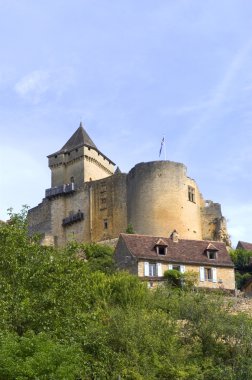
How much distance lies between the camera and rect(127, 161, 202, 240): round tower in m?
67.3

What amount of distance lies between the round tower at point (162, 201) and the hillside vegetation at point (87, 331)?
33419 millimetres

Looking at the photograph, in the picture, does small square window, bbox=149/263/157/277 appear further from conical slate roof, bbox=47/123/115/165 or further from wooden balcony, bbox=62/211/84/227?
conical slate roof, bbox=47/123/115/165

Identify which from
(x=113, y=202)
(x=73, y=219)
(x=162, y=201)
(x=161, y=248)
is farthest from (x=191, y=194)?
(x=161, y=248)

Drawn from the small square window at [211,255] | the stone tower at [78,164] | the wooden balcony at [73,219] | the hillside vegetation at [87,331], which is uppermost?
the stone tower at [78,164]

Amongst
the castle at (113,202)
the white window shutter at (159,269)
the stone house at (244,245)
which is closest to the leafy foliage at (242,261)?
the stone house at (244,245)

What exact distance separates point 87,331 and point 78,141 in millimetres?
54528

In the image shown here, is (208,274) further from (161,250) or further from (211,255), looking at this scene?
(161,250)

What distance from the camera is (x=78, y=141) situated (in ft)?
269

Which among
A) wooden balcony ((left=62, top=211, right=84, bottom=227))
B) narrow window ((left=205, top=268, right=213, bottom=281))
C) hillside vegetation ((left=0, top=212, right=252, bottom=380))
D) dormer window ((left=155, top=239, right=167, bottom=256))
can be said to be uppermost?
wooden balcony ((left=62, top=211, right=84, bottom=227))

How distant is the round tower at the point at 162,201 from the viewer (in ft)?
221

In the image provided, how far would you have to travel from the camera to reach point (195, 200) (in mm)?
70938

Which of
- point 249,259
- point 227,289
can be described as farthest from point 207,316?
point 249,259

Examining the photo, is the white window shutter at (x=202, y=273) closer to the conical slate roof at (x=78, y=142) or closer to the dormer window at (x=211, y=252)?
the dormer window at (x=211, y=252)

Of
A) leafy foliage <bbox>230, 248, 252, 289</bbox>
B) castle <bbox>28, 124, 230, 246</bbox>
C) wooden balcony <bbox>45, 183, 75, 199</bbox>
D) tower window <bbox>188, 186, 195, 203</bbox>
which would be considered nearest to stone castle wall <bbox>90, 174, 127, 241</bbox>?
castle <bbox>28, 124, 230, 246</bbox>
